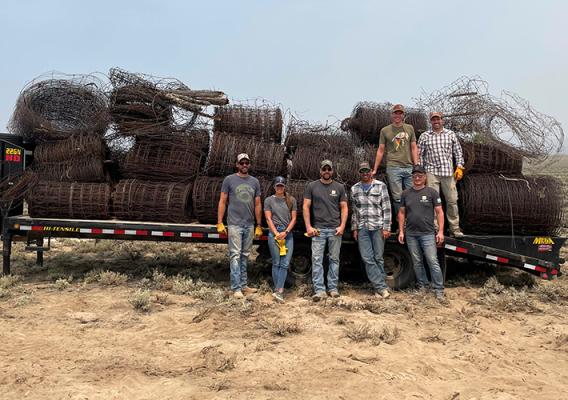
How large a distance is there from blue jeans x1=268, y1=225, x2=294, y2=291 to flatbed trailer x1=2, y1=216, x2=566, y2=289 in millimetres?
505

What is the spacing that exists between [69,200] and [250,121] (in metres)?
3.35

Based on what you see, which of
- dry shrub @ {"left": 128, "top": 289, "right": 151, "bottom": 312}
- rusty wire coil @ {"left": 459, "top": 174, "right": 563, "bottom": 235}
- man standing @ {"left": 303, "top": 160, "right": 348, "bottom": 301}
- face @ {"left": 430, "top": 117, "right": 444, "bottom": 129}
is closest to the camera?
dry shrub @ {"left": 128, "top": 289, "right": 151, "bottom": 312}

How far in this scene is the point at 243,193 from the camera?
7227 millimetres

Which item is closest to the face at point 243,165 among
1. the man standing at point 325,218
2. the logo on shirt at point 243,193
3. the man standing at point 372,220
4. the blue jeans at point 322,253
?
the logo on shirt at point 243,193

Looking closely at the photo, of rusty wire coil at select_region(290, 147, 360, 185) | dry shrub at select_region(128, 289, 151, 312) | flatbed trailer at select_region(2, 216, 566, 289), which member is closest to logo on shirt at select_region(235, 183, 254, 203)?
flatbed trailer at select_region(2, 216, 566, 289)

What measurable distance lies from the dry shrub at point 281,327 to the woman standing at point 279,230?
3.43 ft

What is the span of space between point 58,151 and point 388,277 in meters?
6.13

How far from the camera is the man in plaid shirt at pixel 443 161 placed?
24.5ft

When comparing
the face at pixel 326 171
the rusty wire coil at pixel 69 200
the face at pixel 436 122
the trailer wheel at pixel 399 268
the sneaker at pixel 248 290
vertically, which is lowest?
the sneaker at pixel 248 290

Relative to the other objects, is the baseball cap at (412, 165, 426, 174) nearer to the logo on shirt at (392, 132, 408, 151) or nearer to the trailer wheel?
the logo on shirt at (392, 132, 408, 151)

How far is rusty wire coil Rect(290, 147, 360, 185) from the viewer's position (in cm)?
788

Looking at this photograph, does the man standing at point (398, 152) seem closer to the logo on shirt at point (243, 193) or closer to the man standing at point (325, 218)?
the man standing at point (325, 218)

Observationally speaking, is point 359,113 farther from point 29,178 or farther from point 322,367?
point 29,178

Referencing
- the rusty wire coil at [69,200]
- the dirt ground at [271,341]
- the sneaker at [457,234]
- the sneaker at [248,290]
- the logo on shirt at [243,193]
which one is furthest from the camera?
the rusty wire coil at [69,200]
